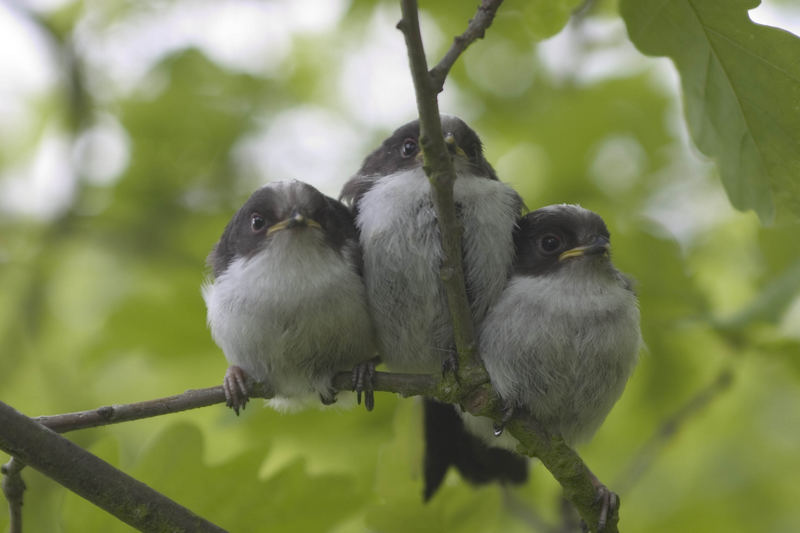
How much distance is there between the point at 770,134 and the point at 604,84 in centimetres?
244

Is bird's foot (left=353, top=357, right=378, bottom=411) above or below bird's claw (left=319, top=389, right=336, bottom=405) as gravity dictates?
above

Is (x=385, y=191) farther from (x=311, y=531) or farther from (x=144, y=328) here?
(x=144, y=328)

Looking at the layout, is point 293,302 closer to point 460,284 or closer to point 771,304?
point 460,284

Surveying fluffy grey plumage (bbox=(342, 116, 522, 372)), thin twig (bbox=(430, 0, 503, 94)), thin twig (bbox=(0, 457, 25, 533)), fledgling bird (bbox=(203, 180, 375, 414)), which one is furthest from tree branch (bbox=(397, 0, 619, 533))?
thin twig (bbox=(0, 457, 25, 533))

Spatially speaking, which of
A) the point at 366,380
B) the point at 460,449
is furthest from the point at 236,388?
the point at 460,449

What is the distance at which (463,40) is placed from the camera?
6.38 feet

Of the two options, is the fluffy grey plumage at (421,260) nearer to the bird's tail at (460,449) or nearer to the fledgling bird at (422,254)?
the fledgling bird at (422,254)

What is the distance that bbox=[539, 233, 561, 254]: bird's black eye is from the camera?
273cm

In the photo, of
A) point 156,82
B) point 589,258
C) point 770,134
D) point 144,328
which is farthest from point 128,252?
point 770,134

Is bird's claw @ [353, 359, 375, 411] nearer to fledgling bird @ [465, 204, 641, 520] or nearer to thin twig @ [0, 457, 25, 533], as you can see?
fledgling bird @ [465, 204, 641, 520]

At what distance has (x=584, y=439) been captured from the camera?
2736 mm

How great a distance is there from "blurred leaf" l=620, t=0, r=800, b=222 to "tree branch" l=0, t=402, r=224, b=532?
1.62 m

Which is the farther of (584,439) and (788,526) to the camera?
(788,526)

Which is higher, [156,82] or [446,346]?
[156,82]
